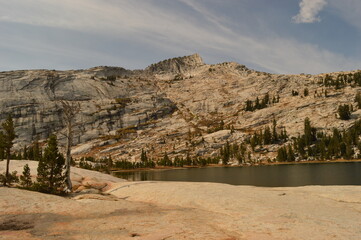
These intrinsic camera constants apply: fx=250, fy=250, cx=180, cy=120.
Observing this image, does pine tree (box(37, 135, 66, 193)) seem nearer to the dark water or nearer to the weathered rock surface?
the weathered rock surface

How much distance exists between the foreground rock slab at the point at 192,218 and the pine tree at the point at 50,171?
1157cm

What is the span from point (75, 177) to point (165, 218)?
34.0 m

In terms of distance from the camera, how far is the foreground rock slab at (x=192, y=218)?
49.6 feet

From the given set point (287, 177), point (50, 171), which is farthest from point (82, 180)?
point (287, 177)

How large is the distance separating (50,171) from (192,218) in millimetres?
27299

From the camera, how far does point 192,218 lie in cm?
1936

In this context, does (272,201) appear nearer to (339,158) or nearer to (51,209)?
(51,209)

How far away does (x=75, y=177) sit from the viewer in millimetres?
47500

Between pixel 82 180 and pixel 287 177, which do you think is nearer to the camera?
pixel 82 180

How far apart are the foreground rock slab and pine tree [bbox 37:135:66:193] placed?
11568 millimetres

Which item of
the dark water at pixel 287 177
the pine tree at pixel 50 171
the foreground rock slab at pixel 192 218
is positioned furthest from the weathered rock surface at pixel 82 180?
the dark water at pixel 287 177

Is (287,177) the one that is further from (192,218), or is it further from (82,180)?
(192,218)

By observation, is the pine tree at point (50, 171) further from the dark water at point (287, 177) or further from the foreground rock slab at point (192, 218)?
the dark water at point (287, 177)

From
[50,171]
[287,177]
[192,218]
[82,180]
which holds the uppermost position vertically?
[50,171]
